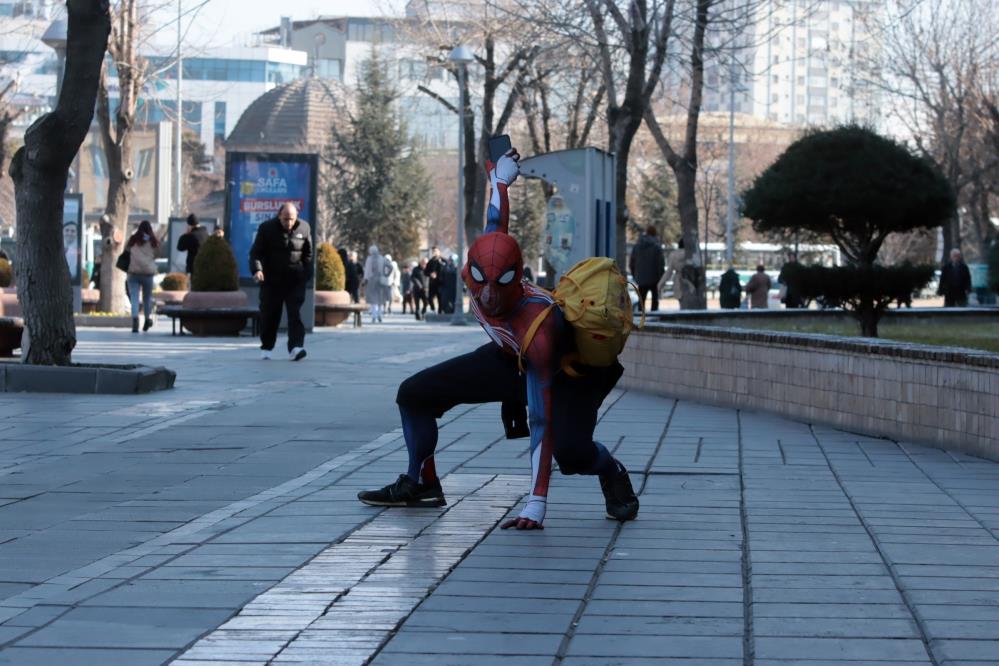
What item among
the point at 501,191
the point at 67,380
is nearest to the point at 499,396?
the point at 501,191

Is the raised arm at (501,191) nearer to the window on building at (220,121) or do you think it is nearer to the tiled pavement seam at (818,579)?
the tiled pavement seam at (818,579)

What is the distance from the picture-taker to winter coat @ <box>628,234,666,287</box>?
1115 inches

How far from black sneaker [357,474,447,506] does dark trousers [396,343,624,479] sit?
5 cm

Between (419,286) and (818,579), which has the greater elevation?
(419,286)

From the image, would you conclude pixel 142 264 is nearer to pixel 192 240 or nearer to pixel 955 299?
pixel 192 240

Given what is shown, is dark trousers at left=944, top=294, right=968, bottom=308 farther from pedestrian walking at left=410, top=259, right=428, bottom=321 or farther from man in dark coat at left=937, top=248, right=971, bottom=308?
pedestrian walking at left=410, top=259, right=428, bottom=321

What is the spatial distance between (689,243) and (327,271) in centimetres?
639

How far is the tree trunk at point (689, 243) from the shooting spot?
2900 centimetres

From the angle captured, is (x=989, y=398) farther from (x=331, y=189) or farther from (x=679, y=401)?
(x=331, y=189)

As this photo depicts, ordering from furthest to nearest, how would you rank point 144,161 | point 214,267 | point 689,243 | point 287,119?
1. point 287,119
2. point 144,161
3. point 689,243
4. point 214,267

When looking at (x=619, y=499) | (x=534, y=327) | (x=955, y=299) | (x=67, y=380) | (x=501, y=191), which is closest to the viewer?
(x=534, y=327)

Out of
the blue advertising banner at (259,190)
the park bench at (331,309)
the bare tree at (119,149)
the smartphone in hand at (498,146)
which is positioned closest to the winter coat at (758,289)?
the park bench at (331,309)

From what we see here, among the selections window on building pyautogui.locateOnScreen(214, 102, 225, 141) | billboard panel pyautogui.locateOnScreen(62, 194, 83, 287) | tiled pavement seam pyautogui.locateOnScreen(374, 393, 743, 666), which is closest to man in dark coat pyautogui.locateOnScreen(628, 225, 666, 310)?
billboard panel pyautogui.locateOnScreen(62, 194, 83, 287)

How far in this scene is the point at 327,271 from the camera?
28609 mm
